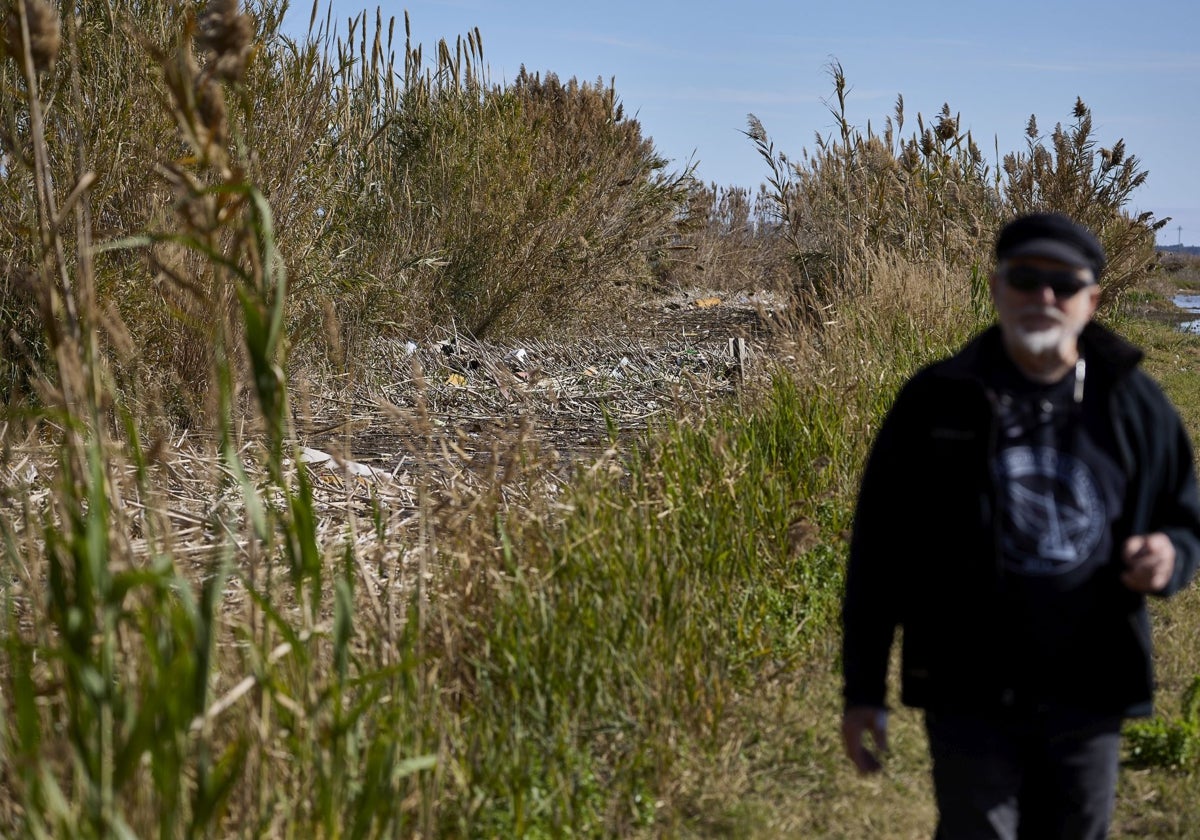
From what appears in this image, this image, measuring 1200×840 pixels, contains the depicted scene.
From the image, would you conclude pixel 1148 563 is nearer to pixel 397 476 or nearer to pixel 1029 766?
pixel 1029 766

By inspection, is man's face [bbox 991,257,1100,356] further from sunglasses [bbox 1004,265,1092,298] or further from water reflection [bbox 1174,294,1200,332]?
water reflection [bbox 1174,294,1200,332]

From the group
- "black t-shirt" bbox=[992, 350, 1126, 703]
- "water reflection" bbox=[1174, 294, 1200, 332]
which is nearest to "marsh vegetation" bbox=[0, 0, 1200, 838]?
"black t-shirt" bbox=[992, 350, 1126, 703]

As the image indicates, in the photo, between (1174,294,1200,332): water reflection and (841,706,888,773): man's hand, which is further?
(1174,294,1200,332): water reflection

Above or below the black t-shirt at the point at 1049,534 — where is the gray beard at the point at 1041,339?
above

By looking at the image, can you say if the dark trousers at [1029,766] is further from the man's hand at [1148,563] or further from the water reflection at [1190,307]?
the water reflection at [1190,307]

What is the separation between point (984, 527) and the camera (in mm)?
2125

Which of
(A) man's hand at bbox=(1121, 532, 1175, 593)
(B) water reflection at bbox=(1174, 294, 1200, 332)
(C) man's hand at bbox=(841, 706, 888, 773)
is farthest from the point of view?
(B) water reflection at bbox=(1174, 294, 1200, 332)

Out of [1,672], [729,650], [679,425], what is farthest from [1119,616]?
[679,425]

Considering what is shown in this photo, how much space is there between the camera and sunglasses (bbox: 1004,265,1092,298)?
7.06ft

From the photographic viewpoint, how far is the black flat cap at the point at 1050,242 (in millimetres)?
2176

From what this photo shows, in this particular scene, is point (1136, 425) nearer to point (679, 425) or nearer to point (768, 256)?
point (679, 425)

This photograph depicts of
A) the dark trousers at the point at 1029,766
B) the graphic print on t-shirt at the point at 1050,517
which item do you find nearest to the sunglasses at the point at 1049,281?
the graphic print on t-shirt at the point at 1050,517

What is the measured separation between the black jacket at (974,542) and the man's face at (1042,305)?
3.2 inches

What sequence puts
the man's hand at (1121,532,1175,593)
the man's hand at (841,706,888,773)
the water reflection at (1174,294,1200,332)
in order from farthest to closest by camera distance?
the water reflection at (1174,294,1200,332) → the man's hand at (841,706,888,773) → the man's hand at (1121,532,1175,593)
